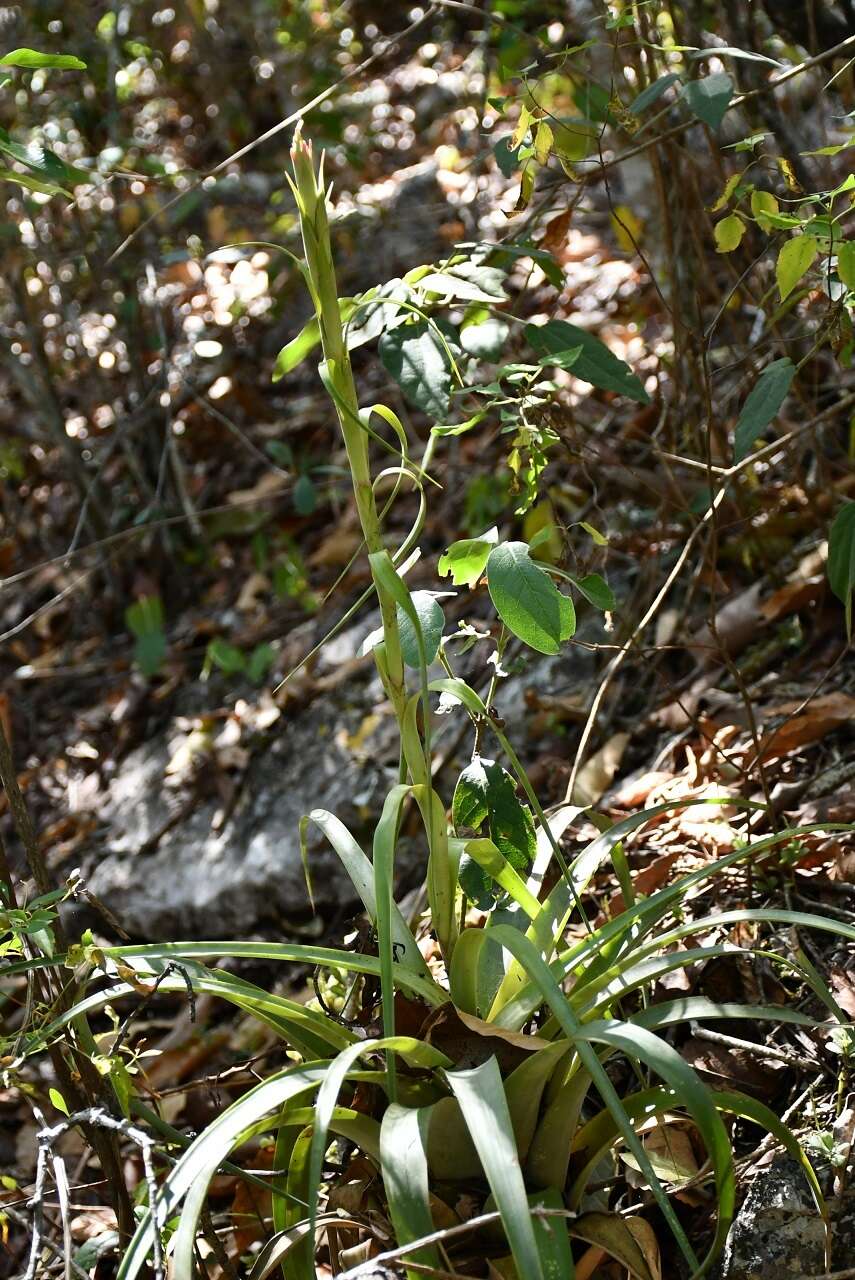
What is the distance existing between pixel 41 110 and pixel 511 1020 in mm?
3823

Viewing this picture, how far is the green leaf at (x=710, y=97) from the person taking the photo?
1.53 m

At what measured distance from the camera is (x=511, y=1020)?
1324mm

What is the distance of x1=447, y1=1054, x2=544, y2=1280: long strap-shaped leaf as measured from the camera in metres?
1.00

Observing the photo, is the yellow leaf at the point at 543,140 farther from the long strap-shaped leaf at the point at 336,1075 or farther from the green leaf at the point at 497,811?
the long strap-shaped leaf at the point at 336,1075

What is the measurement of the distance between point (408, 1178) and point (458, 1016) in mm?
235

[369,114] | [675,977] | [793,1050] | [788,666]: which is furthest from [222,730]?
[369,114]

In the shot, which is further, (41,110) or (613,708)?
(41,110)

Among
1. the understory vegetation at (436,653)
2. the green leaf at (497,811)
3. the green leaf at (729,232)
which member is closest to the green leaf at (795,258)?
the understory vegetation at (436,653)

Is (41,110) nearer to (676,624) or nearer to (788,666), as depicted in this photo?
(676,624)

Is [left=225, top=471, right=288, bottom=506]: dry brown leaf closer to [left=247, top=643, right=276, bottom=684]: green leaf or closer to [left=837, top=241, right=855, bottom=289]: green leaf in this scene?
[left=247, top=643, right=276, bottom=684]: green leaf

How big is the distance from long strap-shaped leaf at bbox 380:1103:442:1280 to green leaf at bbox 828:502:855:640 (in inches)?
35.5

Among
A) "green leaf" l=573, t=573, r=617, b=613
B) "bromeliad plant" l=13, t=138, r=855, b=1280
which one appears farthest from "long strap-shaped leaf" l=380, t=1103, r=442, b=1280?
"green leaf" l=573, t=573, r=617, b=613

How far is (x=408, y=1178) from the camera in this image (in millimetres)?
1092

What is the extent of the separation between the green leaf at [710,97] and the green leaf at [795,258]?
0.74 ft
